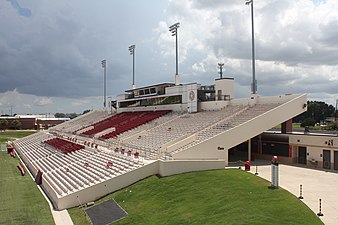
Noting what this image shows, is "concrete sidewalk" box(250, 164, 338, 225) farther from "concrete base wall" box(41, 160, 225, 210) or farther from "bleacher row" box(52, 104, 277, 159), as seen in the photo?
"bleacher row" box(52, 104, 277, 159)

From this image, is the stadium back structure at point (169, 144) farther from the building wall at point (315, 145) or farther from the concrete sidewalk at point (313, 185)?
the concrete sidewalk at point (313, 185)

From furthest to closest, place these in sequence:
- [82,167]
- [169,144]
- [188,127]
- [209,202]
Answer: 1. [188,127]
2. [169,144]
3. [82,167]
4. [209,202]

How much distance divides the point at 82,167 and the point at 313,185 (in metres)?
15.5

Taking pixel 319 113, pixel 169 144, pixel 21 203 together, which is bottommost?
pixel 21 203

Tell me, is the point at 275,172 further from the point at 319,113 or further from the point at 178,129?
the point at 319,113

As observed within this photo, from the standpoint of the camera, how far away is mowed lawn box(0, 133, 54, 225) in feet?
52.3

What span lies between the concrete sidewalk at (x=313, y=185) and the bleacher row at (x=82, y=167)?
8676mm

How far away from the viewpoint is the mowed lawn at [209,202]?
12250 mm

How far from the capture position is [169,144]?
25.6m

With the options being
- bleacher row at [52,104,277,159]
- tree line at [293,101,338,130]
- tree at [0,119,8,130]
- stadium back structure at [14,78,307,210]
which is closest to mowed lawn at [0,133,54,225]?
stadium back structure at [14,78,307,210]

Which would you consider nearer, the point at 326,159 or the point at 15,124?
the point at 326,159

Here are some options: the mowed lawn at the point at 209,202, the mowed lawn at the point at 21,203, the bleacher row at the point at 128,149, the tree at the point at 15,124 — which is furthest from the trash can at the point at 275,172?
the tree at the point at 15,124

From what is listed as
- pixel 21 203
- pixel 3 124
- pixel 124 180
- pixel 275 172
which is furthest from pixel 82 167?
pixel 3 124

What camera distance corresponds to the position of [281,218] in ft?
38.5
